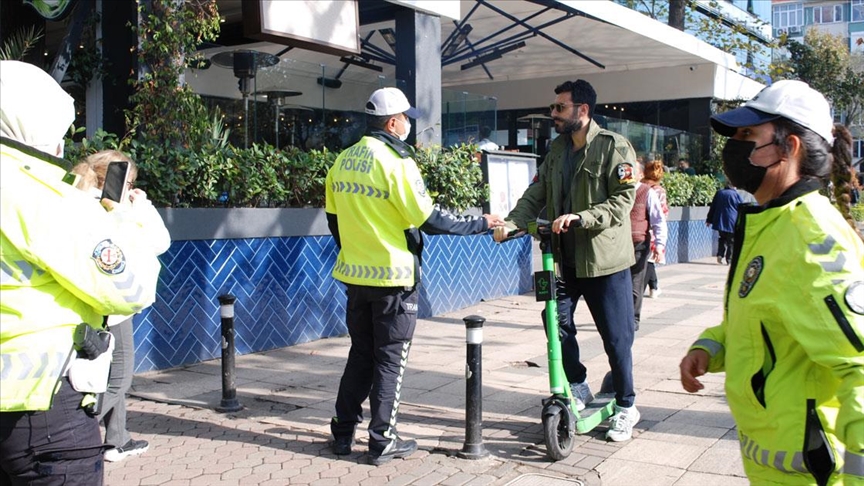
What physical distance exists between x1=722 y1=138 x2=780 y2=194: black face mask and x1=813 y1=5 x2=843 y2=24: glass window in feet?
227

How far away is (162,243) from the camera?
177 inches

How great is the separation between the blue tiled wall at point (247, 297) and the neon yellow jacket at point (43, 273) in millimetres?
4504

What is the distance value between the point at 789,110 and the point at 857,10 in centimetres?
6922

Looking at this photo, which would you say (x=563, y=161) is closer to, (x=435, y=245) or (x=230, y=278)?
(x=230, y=278)

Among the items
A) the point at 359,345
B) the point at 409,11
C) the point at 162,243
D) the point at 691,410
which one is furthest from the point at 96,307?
the point at 409,11

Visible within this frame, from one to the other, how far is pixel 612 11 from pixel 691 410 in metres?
10.9

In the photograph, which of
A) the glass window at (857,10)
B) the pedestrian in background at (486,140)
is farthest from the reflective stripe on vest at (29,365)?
the glass window at (857,10)

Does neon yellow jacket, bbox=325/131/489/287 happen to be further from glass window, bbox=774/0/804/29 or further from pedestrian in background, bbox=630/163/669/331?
glass window, bbox=774/0/804/29

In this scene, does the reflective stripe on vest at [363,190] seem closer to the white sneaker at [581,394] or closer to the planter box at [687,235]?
the white sneaker at [581,394]

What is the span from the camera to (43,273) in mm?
2258

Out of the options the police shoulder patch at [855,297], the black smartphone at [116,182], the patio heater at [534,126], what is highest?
the patio heater at [534,126]

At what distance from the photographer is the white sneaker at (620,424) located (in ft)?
16.9

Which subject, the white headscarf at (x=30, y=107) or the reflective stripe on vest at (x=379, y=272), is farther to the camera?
the reflective stripe on vest at (x=379, y=272)

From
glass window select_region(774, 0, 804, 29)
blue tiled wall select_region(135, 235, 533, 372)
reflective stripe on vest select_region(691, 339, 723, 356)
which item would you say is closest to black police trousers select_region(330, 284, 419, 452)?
reflective stripe on vest select_region(691, 339, 723, 356)
